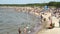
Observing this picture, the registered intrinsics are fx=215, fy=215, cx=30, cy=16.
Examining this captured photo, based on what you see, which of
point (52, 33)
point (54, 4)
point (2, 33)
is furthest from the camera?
point (54, 4)

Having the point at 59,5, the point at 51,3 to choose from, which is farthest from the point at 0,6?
the point at 59,5

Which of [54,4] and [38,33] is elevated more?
[38,33]

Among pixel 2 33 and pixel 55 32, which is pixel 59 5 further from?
pixel 55 32

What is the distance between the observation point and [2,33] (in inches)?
1147

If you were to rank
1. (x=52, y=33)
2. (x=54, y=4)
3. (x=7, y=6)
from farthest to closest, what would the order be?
(x=7, y=6) → (x=54, y=4) → (x=52, y=33)

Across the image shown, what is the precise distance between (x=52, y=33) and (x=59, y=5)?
63.4 m

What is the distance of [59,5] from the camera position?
275 feet

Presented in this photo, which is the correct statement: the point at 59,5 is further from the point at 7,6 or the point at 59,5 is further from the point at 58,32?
the point at 7,6

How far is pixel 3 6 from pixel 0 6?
4.40m

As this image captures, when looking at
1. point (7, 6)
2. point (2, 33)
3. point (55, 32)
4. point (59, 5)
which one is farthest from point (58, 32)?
point (7, 6)

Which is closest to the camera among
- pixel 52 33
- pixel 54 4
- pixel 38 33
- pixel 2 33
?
pixel 52 33

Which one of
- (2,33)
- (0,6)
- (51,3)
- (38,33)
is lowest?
(0,6)

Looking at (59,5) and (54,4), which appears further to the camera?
(54,4)

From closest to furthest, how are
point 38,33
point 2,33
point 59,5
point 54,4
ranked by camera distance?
point 38,33 → point 2,33 → point 59,5 → point 54,4
